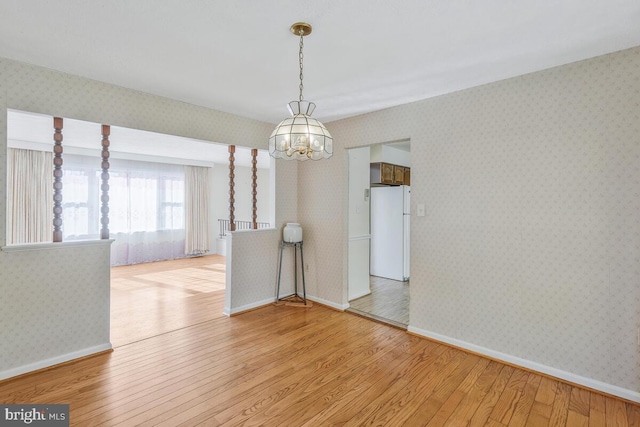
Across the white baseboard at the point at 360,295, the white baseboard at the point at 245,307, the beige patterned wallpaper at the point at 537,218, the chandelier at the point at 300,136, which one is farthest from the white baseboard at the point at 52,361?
the beige patterned wallpaper at the point at 537,218

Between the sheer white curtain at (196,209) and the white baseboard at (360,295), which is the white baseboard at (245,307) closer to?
the white baseboard at (360,295)

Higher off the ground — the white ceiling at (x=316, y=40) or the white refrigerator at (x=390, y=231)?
the white ceiling at (x=316, y=40)

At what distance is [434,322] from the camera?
132 inches

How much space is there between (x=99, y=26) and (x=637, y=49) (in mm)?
3797

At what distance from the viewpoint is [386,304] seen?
440cm

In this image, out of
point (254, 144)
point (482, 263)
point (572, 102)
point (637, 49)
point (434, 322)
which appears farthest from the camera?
point (254, 144)

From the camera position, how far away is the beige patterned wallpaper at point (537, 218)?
236 centimetres

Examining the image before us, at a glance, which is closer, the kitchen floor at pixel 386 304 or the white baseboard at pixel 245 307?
the kitchen floor at pixel 386 304

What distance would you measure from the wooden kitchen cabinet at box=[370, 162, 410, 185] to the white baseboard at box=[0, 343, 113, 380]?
445 centimetres

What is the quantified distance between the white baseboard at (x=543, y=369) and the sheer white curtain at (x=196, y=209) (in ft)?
22.5

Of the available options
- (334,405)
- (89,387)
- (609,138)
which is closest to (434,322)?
(334,405)

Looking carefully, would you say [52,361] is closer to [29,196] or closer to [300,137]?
[300,137]

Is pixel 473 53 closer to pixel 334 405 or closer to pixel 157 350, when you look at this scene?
pixel 334 405

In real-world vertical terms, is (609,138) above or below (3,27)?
below
